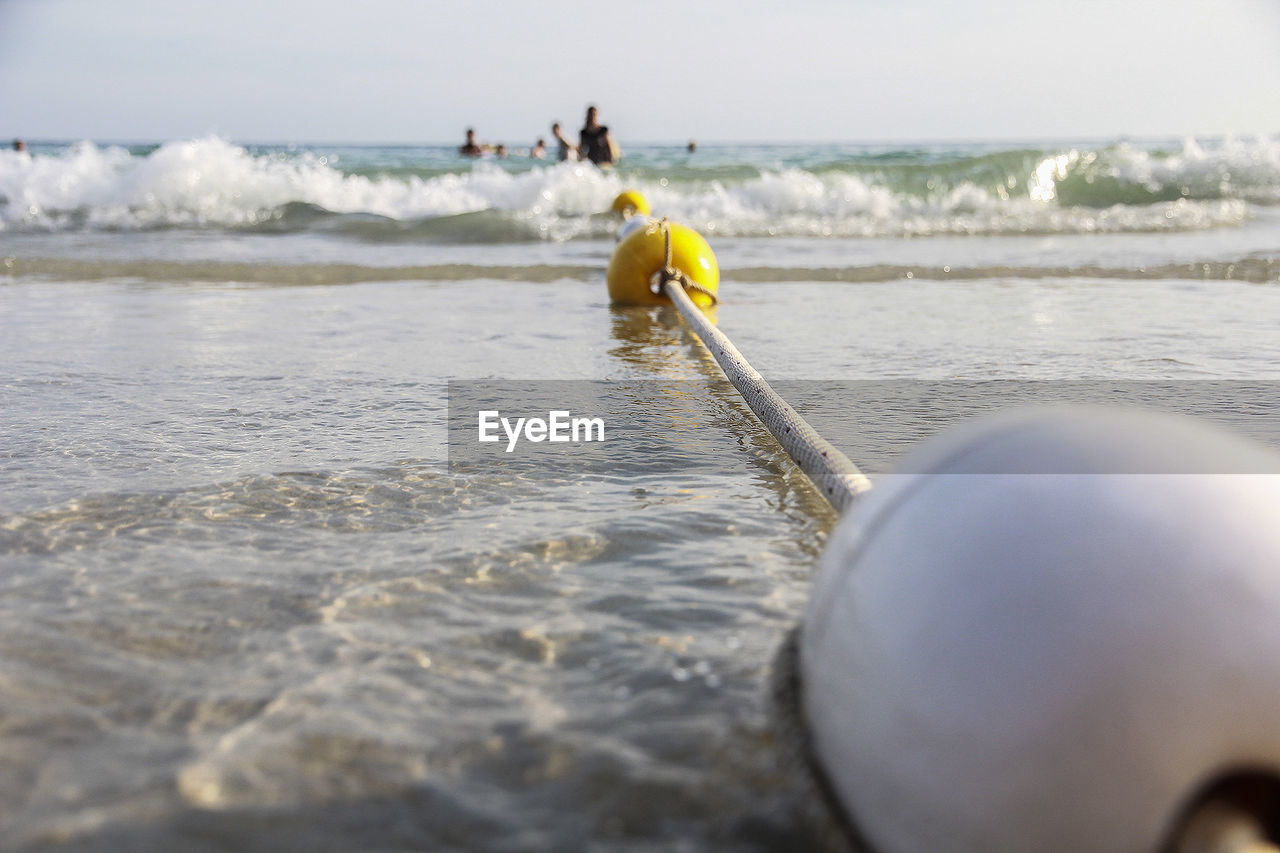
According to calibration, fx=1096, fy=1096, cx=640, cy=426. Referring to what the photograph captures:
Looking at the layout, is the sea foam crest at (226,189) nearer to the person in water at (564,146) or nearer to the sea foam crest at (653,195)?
the sea foam crest at (653,195)

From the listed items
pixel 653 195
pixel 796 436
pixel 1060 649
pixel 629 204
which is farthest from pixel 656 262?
pixel 653 195

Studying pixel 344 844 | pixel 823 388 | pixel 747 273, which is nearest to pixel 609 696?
pixel 344 844

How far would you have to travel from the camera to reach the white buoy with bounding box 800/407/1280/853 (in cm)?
115

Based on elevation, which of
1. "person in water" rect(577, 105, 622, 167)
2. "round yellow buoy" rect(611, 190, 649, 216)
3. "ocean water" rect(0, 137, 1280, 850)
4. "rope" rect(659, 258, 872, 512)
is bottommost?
"ocean water" rect(0, 137, 1280, 850)

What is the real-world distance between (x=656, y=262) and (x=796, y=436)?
144 inches

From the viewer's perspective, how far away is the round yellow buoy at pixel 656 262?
6328 millimetres

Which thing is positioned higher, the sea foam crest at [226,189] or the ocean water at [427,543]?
the sea foam crest at [226,189]

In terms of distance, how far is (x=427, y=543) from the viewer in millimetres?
2551

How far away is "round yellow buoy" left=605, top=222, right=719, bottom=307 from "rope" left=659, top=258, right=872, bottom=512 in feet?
4.73

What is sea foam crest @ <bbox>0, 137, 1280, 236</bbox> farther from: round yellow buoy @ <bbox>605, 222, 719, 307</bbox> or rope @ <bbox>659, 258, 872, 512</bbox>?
rope @ <bbox>659, 258, 872, 512</bbox>

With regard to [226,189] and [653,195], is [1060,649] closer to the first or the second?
[653,195]

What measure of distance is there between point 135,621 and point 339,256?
8.81m

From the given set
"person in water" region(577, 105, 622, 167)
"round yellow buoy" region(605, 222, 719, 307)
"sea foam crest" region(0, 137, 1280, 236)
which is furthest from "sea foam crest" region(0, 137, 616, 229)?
"round yellow buoy" region(605, 222, 719, 307)

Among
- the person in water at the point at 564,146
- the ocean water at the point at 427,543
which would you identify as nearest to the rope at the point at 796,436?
the ocean water at the point at 427,543
